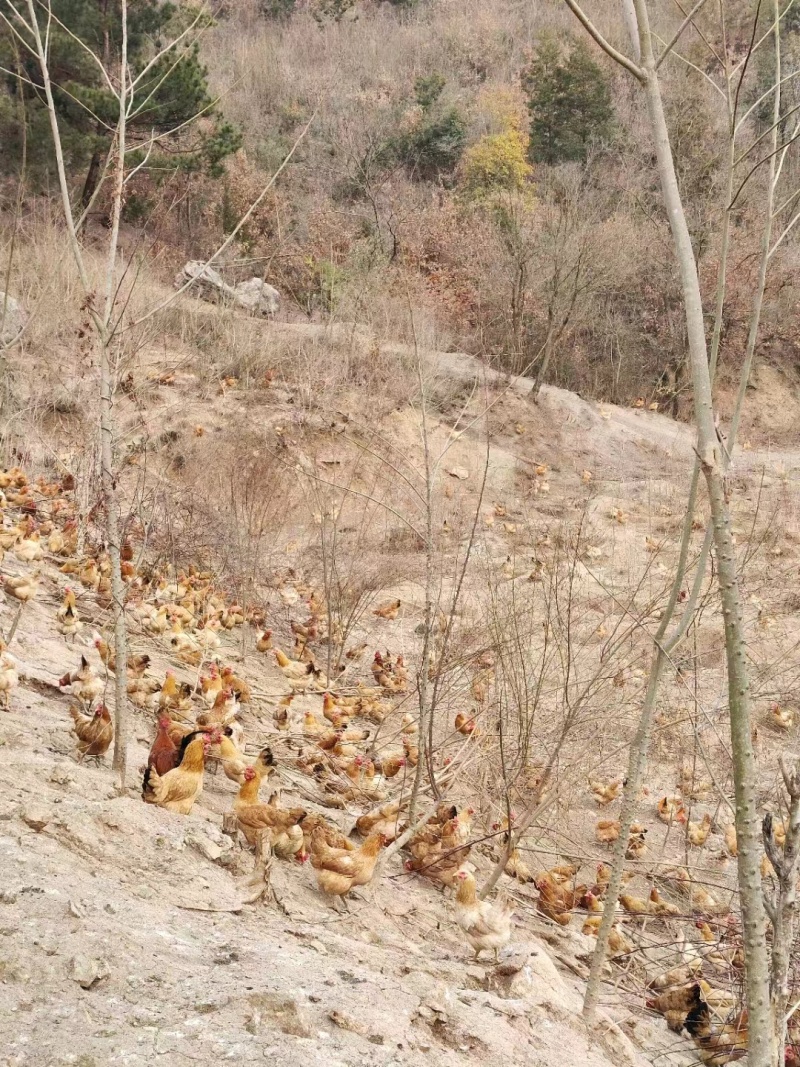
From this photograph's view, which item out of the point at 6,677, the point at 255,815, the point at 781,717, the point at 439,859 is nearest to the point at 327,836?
the point at 255,815

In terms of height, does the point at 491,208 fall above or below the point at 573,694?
above

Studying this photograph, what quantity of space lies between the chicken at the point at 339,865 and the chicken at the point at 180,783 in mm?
423

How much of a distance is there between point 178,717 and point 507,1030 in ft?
7.07

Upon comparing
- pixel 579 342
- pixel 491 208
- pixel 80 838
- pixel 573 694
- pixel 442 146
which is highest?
pixel 442 146

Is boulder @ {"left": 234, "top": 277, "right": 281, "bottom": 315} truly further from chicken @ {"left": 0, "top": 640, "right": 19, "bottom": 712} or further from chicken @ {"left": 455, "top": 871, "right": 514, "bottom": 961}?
chicken @ {"left": 455, "top": 871, "right": 514, "bottom": 961}

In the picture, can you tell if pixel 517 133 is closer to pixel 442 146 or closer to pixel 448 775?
pixel 442 146

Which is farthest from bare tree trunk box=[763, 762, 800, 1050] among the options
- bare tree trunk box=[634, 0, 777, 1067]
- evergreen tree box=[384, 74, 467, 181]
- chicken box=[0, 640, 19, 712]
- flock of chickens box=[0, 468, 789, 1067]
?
evergreen tree box=[384, 74, 467, 181]

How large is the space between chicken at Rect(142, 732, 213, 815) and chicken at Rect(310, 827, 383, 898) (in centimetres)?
42

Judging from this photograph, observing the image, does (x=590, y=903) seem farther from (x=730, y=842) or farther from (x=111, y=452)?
(x=111, y=452)

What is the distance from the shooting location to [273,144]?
22828 millimetres

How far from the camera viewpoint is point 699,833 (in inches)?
181

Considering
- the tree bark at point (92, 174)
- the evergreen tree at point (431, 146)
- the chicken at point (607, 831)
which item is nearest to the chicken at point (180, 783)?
the chicken at point (607, 831)

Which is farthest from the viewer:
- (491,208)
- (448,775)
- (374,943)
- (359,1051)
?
(491,208)

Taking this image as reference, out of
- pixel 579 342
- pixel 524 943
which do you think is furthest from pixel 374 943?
pixel 579 342
